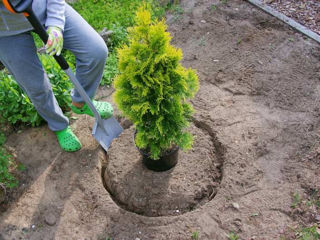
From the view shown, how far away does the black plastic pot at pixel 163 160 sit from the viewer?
3588mm

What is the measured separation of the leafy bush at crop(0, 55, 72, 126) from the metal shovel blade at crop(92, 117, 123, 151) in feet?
2.18

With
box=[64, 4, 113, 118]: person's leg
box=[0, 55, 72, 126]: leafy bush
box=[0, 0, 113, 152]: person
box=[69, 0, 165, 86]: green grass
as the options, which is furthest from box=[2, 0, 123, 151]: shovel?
box=[69, 0, 165, 86]: green grass

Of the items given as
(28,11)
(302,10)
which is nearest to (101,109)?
(28,11)

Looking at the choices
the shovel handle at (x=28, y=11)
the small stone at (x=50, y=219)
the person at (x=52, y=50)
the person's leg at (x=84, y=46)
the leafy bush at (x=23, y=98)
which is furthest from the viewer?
the leafy bush at (x=23, y=98)

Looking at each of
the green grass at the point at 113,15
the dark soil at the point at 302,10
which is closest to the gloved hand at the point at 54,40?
the green grass at the point at 113,15

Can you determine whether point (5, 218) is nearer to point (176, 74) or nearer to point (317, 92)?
point (176, 74)

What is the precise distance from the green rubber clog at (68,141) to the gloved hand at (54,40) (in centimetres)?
135

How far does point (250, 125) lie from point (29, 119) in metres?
2.84

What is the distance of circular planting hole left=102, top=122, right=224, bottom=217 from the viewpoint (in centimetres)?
355

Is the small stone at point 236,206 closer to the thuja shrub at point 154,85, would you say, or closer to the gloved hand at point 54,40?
the thuja shrub at point 154,85

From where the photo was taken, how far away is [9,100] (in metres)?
4.42

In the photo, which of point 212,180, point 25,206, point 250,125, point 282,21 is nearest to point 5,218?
point 25,206

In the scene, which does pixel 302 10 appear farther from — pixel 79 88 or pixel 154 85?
pixel 79 88

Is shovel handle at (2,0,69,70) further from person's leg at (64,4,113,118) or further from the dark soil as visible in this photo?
the dark soil
